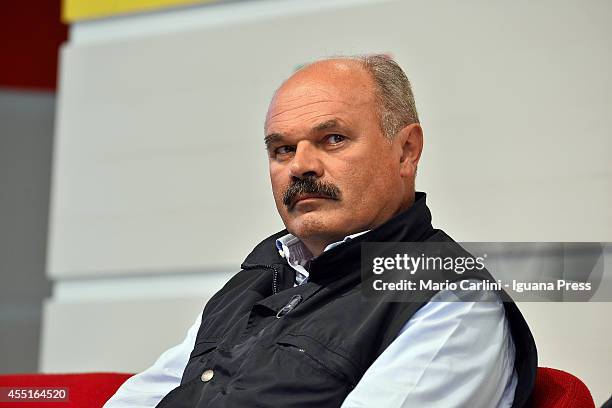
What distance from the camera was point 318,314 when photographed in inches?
55.1

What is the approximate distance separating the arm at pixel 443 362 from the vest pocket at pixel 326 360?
0.05 metres

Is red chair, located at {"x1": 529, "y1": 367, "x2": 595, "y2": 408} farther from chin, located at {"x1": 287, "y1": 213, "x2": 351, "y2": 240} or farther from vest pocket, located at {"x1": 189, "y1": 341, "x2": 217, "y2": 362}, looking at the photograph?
vest pocket, located at {"x1": 189, "y1": 341, "x2": 217, "y2": 362}

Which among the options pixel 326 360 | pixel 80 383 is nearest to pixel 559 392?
pixel 326 360

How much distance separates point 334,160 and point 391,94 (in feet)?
0.62

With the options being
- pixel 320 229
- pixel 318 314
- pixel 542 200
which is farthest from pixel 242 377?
pixel 542 200

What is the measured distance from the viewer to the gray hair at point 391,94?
1.63 metres

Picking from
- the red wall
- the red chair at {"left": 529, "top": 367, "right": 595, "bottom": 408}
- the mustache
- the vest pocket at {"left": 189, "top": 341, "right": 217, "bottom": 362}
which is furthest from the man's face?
the red wall

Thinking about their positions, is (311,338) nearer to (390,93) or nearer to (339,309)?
(339,309)

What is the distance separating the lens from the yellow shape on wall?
112 inches

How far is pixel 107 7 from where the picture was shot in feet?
9.54

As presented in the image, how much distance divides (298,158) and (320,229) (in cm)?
14

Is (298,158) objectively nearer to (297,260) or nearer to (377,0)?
(297,260)

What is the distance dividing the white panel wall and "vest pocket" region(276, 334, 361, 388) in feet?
3.10

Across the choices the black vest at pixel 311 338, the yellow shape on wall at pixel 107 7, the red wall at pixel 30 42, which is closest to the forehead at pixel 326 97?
the black vest at pixel 311 338
